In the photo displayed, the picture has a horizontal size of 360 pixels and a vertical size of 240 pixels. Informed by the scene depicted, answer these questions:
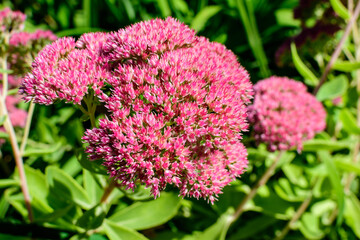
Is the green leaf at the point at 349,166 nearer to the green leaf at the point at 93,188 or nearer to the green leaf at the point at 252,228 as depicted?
the green leaf at the point at 252,228

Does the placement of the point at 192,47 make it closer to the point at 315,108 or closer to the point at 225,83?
the point at 225,83

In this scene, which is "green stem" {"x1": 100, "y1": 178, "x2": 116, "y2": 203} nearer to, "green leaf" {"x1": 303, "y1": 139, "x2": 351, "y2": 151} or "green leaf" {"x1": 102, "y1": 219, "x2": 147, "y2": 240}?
"green leaf" {"x1": 102, "y1": 219, "x2": 147, "y2": 240}

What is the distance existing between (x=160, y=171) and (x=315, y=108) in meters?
0.88

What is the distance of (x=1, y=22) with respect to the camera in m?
1.32

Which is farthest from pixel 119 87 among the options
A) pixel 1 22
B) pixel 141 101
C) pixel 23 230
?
pixel 1 22

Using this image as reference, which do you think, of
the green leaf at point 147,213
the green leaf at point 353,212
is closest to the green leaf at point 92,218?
the green leaf at point 147,213

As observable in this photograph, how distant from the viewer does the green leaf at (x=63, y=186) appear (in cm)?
119

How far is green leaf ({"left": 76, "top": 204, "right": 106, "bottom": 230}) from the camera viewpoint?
1.03m

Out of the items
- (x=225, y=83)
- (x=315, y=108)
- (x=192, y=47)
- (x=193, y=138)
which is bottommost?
(x=315, y=108)

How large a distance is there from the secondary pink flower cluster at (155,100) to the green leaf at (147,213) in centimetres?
30

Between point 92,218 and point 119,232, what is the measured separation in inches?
4.1

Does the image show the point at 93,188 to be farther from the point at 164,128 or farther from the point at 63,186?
the point at 164,128

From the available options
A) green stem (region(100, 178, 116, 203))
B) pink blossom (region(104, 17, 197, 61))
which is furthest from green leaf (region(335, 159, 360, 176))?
green stem (region(100, 178, 116, 203))

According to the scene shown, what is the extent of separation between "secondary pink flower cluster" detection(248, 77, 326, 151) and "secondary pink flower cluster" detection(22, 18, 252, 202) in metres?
0.35
